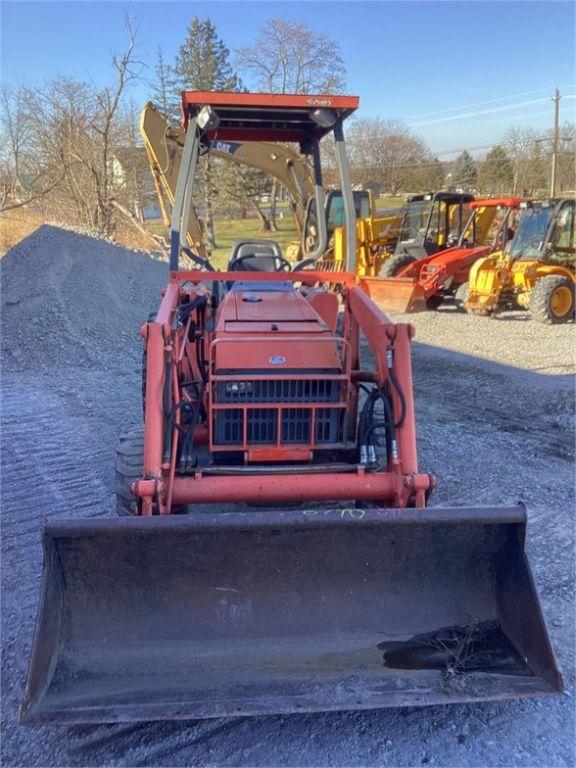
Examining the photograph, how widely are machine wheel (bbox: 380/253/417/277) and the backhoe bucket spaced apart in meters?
0.81

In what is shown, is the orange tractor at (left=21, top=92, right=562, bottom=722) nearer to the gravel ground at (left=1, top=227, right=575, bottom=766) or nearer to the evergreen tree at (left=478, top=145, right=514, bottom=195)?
the gravel ground at (left=1, top=227, right=575, bottom=766)

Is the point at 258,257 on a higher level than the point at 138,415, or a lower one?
higher

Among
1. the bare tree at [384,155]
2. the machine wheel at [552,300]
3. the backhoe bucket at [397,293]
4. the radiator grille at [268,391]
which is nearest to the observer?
Answer: the radiator grille at [268,391]

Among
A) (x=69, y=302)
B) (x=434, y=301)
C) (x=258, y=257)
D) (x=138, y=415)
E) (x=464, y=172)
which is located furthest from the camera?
(x=464, y=172)

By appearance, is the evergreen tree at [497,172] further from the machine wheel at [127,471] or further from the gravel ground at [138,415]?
the machine wheel at [127,471]

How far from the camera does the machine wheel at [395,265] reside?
557 inches

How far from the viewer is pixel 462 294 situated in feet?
42.5

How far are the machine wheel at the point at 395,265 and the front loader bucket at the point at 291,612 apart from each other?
11554 mm

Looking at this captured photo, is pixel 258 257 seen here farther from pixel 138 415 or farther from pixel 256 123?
pixel 138 415

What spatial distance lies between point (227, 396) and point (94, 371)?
5.46 m

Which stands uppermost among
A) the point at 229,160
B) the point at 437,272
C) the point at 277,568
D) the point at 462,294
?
the point at 229,160

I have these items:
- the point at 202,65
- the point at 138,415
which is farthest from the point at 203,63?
the point at 138,415

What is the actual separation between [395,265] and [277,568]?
1185 cm

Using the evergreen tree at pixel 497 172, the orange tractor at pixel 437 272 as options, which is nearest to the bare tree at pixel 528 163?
the evergreen tree at pixel 497 172
